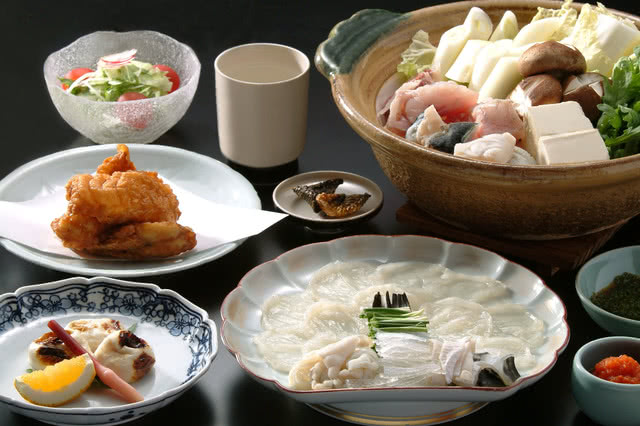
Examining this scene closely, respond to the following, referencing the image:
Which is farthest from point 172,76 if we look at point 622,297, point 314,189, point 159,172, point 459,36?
point 622,297

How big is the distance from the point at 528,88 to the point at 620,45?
1.05ft

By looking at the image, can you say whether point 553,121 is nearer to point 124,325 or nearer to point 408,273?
point 408,273

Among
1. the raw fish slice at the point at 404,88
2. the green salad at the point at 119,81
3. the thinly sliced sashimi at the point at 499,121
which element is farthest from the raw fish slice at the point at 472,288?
the green salad at the point at 119,81

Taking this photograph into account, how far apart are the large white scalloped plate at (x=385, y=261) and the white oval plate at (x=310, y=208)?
162 millimetres

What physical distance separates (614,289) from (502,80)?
0.63m

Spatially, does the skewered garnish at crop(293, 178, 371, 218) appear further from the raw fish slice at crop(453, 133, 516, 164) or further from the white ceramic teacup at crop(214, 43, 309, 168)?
the raw fish slice at crop(453, 133, 516, 164)

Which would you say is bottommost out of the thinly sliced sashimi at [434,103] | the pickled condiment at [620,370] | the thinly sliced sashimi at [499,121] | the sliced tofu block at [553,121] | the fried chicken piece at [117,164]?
the fried chicken piece at [117,164]

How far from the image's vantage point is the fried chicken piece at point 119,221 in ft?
6.42

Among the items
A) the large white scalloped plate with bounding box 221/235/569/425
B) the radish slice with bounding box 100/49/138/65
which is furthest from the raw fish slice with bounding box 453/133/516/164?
the radish slice with bounding box 100/49/138/65

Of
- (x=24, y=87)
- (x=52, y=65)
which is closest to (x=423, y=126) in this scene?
(x=52, y=65)

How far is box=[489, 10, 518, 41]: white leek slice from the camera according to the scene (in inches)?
99.2

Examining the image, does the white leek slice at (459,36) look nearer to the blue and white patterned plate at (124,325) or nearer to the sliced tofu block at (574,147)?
the sliced tofu block at (574,147)

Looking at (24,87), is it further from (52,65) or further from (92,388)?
(92,388)

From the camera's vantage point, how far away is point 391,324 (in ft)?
5.46
